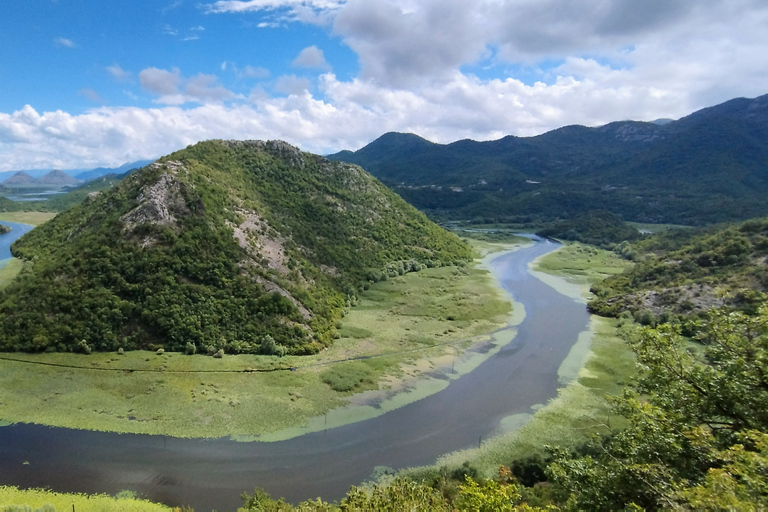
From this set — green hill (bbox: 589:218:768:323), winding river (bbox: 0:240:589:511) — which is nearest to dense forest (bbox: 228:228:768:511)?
winding river (bbox: 0:240:589:511)

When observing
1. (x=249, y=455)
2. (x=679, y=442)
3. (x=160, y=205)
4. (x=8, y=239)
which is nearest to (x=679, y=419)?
(x=679, y=442)

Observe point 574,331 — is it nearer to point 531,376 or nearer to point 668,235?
point 531,376

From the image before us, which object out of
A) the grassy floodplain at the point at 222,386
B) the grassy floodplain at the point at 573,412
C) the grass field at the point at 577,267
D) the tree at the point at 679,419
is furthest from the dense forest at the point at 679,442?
the grass field at the point at 577,267

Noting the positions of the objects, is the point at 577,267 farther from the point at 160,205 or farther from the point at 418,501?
the point at 418,501

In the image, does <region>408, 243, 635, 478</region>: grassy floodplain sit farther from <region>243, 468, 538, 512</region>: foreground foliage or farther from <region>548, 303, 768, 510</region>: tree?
<region>243, 468, 538, 512</region>: foreground foliage

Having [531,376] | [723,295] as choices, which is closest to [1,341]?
[531,376]

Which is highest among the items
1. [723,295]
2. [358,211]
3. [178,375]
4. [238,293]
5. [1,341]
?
[358,211]
